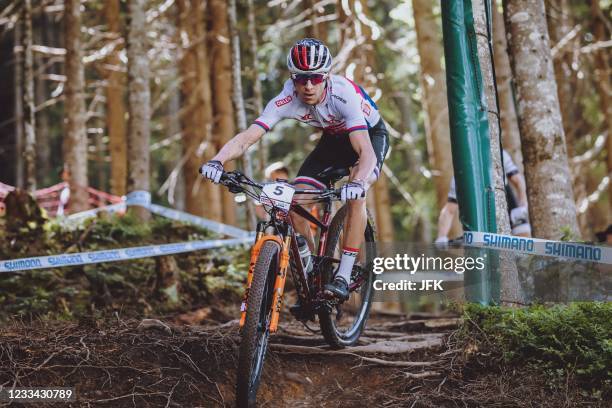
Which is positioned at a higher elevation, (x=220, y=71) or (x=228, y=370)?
(x=220, y=71)

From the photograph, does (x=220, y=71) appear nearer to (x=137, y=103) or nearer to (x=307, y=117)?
(x=137, y=103)

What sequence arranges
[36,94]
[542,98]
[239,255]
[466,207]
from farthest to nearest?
[36,94] → [239,255] → [542,98] → [466,207]

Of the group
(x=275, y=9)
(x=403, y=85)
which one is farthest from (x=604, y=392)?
(x=275, y=9)

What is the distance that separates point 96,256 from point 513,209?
5155 mm

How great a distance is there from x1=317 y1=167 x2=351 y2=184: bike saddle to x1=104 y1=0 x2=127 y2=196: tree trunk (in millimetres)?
10909

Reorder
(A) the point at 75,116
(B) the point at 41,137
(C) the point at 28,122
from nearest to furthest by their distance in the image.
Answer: (C) the point at 28,122 → (A) the point at 75,116 → (B) the point at 41,137

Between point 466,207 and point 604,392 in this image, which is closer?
point 604,392

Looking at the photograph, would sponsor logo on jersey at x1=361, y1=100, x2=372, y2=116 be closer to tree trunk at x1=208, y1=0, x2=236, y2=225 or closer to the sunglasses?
the sunglasses

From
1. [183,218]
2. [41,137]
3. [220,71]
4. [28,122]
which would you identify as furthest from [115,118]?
[41,137]

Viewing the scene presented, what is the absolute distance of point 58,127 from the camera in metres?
27.3

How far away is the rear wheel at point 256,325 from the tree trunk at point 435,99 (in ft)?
26.7

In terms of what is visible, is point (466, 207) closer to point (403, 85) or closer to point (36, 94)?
point (403, 85)

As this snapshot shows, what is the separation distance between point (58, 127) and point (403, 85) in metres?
14.9

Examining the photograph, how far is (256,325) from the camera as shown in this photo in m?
4.23
